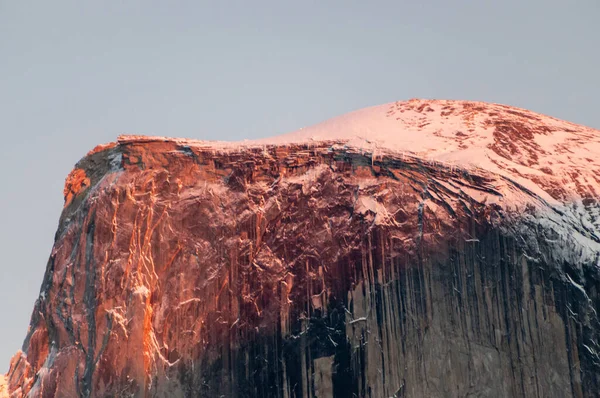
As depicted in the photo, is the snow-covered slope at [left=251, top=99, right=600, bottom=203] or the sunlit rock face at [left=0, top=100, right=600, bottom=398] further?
the snow-covered slope at [left=251, top=99, right=600, bottom=203]

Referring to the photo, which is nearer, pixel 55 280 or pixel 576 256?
pixel 576 256

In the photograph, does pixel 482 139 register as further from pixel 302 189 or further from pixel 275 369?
pixel 275 369

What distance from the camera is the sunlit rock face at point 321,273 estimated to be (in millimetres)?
50312

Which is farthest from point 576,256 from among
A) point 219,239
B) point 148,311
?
point 148,311

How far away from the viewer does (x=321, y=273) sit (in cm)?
5244

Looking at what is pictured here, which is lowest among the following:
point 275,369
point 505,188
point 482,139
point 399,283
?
point 275,369

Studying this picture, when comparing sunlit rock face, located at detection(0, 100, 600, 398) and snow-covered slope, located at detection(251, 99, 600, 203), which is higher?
snow-covered slope, located at detection(251, 99, 600, 203)

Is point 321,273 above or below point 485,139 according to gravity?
below

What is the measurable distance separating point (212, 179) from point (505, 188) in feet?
47.4

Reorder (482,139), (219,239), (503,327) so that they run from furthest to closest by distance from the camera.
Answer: (482,139)
(219,239)
(503,327)

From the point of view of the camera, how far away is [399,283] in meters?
51.9

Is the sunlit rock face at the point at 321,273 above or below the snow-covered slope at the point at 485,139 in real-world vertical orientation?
below

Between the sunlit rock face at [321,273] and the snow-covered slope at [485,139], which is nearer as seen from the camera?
the sunlit rock face at [321,273]

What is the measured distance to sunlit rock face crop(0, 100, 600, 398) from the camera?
50.3 m
